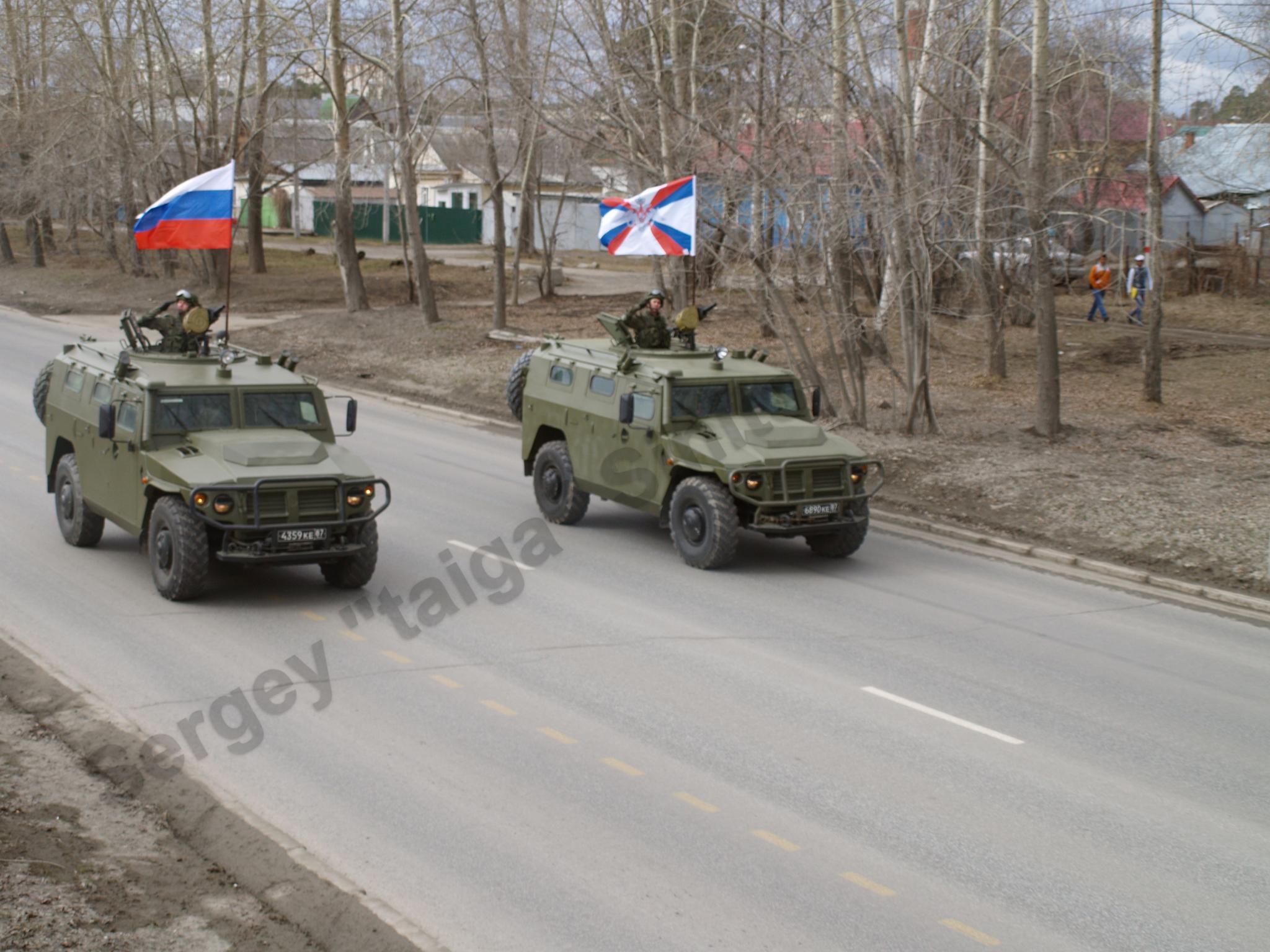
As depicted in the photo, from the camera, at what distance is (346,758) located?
8617mm

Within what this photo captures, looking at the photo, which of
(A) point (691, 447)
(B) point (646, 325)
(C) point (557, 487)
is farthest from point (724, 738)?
(B) point (646, 325)

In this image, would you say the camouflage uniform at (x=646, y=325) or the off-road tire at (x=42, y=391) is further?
the camouflage uniform at (x=646, y=325)

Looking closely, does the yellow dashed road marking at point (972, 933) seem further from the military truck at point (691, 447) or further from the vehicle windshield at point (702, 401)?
the vehicle windshield at point (702, 401)

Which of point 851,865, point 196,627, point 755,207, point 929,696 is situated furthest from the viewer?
point 755,207

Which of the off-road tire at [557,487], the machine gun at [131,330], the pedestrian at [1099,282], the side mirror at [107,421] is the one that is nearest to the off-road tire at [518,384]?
the off-road tire at [557,487]

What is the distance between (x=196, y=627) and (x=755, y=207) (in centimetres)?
1138

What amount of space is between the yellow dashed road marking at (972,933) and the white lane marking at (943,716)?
2744 millimetres

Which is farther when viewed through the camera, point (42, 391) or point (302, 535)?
point (42, 391)

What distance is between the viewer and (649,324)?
16500mm

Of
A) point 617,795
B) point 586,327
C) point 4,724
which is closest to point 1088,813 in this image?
point 617,795

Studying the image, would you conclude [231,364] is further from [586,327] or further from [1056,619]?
[586,327]

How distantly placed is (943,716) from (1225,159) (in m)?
36.0

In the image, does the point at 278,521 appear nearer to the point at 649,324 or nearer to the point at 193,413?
the point at 193,413

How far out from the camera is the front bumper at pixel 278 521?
11.4 metres
